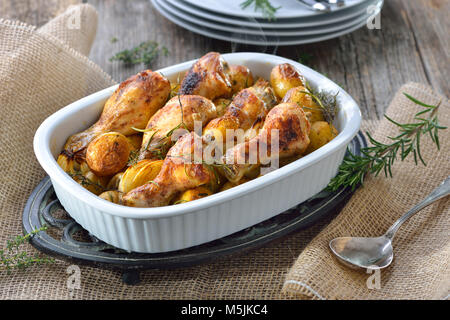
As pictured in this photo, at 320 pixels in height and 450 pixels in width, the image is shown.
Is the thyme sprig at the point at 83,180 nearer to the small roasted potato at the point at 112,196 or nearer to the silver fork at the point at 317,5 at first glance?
the small roasted potato at the point at 112,196

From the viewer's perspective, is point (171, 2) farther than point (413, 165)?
Yes

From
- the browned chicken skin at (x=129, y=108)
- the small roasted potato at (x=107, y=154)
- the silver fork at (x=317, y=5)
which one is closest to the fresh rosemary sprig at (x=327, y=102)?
the browned chicken skin at (x=129, y=108)

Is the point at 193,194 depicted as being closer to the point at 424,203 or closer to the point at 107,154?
the point at 107,154

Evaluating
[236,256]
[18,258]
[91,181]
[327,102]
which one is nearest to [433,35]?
[327,102]

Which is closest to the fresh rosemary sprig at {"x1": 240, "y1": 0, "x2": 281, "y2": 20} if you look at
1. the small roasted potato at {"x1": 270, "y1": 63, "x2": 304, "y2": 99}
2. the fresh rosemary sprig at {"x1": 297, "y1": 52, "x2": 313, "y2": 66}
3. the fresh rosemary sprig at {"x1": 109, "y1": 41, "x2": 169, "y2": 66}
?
the fresh rosemary sprig at {"x1": 297, "y1": 52, "x2": 313, "y2": 66}

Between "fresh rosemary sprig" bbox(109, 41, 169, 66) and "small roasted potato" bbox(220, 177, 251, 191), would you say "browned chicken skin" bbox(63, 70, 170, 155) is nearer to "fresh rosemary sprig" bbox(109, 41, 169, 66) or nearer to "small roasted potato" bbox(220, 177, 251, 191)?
"small roasted potato" bbox(220, 177, 251, 191)

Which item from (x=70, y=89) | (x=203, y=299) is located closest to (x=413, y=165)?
(x=203, y=299)

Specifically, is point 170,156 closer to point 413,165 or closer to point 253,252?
point 253,252
